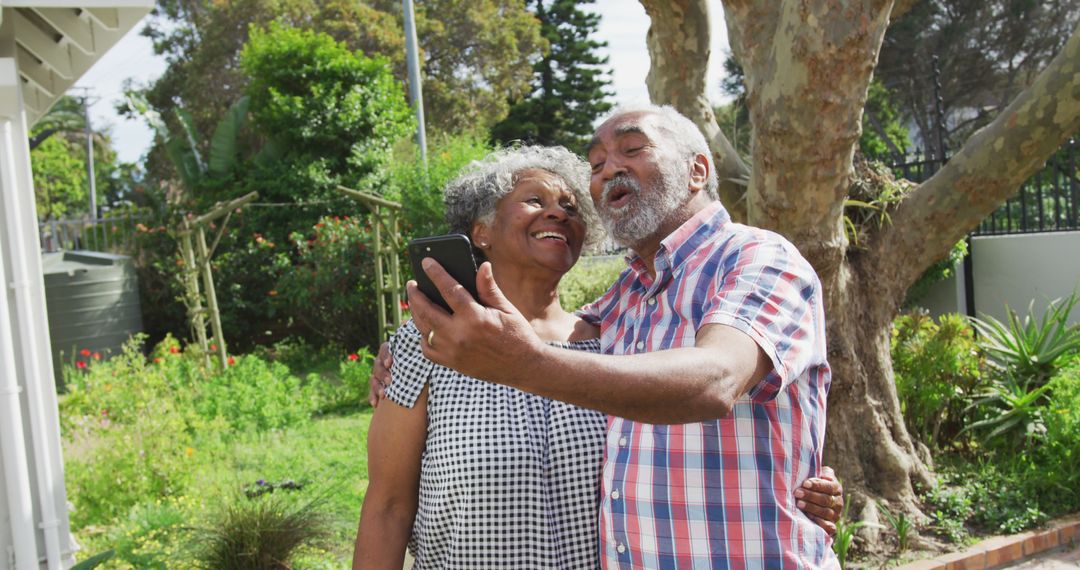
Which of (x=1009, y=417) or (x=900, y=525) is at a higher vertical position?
(x=1009, y=417)

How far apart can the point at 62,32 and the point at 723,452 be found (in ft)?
11.4

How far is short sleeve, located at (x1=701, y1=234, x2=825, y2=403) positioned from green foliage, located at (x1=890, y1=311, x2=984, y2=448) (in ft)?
14.6

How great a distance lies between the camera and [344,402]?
30.5 feet

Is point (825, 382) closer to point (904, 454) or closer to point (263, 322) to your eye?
point (904, 454)

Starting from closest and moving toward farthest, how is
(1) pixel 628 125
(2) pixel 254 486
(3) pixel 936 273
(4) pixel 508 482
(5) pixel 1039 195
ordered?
(1) pixel 628 125, (4) pixel 508 482, (2) pixel 254 486, (5) pixel 1039 195, (3) pixel 936 273

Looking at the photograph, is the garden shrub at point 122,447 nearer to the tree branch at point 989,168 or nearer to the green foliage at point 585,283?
the green foliage at point 585,283

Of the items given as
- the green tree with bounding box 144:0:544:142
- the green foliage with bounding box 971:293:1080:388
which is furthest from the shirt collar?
the green tree with bounding box 144:0:544:142

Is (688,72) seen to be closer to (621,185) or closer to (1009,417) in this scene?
(621,185)

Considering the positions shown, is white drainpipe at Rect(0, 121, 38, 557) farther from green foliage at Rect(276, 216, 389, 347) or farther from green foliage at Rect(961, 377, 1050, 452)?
green foliage at Rect(276, 216, 389, 347)

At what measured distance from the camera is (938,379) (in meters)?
5.95

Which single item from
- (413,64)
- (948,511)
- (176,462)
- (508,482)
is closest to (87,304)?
(413,64)

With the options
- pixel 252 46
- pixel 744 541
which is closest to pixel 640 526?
pixel 744 541

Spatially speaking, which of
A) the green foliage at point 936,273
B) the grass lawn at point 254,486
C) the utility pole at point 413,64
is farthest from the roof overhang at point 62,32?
the utility pole at point 413,64

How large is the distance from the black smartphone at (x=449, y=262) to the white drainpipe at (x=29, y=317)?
2870 mm
